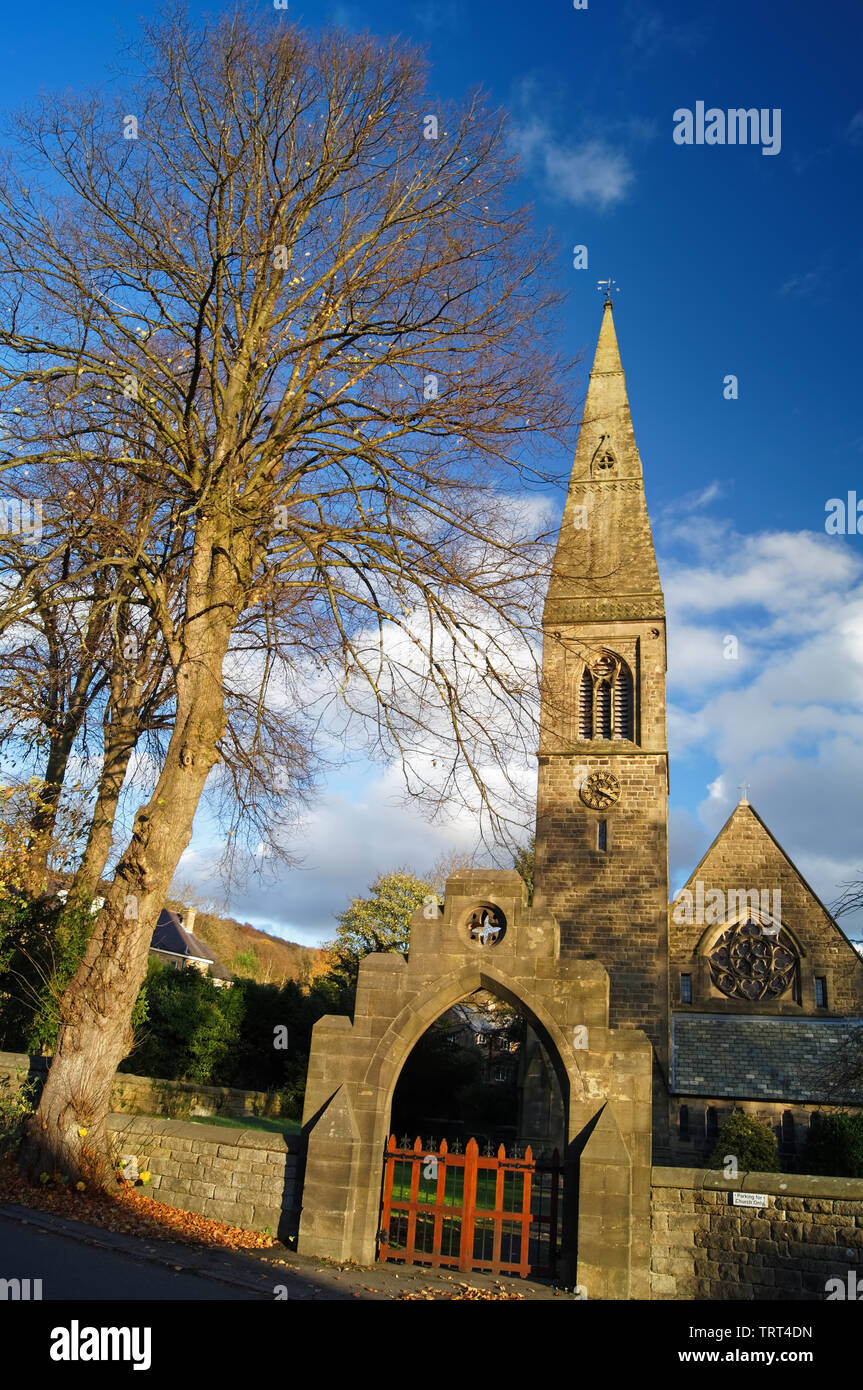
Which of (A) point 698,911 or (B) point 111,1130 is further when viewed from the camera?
(A) point 698,911

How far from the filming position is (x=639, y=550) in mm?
25578

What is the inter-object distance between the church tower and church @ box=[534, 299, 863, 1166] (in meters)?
0.04

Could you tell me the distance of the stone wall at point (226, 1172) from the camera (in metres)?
8.82

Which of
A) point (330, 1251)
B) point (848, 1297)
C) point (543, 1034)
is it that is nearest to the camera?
point (848, 1297)

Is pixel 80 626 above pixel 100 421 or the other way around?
the other way around

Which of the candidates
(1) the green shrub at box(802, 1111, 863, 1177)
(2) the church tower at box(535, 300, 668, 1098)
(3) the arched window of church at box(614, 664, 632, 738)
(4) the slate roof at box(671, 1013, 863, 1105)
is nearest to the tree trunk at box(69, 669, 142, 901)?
(2) the church tower at box(535, 300, 668, 1098)

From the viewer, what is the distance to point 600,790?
23.0m

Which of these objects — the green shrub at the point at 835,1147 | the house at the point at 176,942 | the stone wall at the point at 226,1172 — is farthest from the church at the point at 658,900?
the house at the point at 176,942

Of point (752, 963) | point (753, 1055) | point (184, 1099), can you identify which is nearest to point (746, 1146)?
point (753, 1055)

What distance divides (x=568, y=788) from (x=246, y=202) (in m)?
16.3

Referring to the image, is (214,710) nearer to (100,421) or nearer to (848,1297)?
(100,421)

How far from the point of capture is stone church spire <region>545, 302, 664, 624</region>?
82.0 feet

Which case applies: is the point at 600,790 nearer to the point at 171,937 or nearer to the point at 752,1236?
the point at 752,1236

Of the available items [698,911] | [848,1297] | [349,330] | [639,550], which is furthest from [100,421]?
[698,911]
